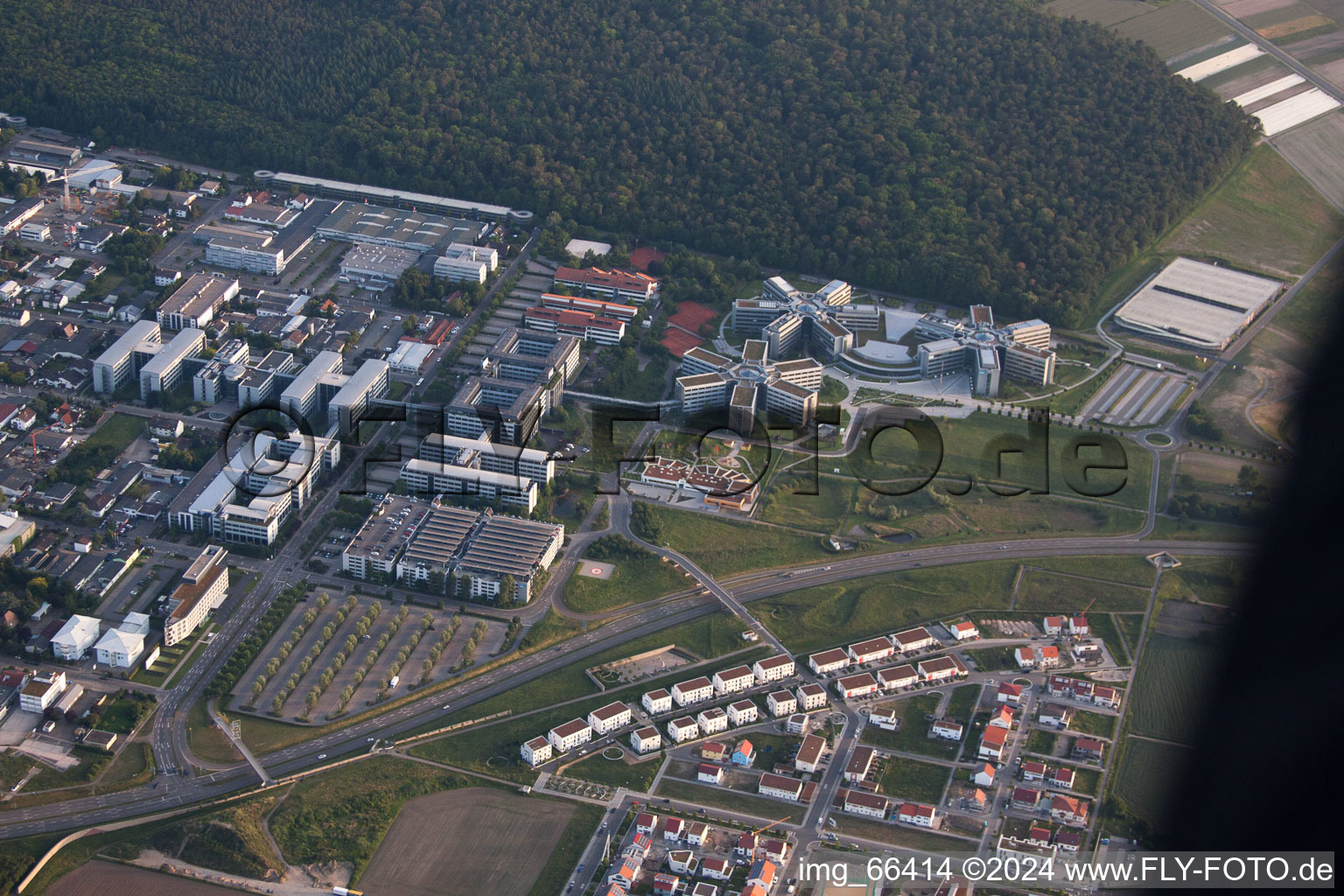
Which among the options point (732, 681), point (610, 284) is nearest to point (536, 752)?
point (732, 681)

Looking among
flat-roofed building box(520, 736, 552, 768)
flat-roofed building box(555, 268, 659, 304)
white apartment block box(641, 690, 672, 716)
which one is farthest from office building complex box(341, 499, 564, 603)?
flat-roofed building box(555, 268, 659, 304)

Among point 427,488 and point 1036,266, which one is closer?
point 427,488

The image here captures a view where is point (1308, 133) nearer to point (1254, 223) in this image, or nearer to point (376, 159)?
point (1254, 223)

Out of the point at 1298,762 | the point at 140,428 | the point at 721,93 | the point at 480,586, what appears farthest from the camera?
the point at 721,93

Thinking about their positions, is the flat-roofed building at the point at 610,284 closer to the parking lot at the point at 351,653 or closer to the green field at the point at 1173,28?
the parking lot at the point at 351,653

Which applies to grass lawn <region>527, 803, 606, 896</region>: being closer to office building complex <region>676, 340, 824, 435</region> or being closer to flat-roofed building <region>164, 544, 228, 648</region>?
flat-roofed building <region>164, 544, 228, 648</region>

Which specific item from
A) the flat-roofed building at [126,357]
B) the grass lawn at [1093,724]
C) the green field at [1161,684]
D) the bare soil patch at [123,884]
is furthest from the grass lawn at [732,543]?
the flat-roofed building at [126,357]

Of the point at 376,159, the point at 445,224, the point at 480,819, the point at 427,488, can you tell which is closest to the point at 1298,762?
the point at 480,819
